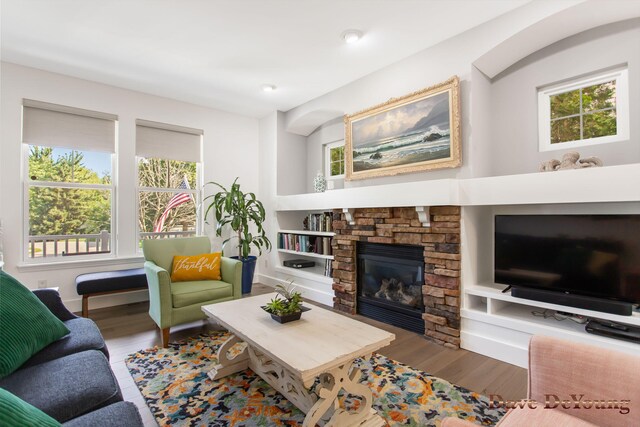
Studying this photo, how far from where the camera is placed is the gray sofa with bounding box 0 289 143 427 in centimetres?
110

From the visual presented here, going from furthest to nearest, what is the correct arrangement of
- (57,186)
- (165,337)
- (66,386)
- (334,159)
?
(334,159)
(57,186)
(165,337)
(66,386)

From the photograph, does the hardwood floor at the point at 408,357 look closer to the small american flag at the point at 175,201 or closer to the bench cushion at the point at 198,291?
the bench cushion at the point at 198,291

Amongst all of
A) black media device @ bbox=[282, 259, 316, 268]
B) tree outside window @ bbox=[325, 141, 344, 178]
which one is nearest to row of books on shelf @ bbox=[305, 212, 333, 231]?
black media device @ bbox=[282, 259, 316, 268]

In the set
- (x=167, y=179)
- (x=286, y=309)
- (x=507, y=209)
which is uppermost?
(x=167, y=179)

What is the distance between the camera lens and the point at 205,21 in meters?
2.60

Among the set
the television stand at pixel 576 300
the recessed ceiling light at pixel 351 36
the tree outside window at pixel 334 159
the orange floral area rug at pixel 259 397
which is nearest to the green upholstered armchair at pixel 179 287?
the orange floral area rug at pixel 259 397

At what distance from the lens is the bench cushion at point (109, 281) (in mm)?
3240

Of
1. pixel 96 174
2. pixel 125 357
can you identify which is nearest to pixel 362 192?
pixel 125 357

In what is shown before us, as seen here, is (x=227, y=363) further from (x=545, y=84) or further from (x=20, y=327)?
(x=545, y=84)

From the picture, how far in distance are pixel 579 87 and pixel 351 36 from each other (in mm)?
1927

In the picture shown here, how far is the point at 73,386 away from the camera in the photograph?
4.13 ft

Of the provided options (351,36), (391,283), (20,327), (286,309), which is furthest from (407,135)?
(20,327)

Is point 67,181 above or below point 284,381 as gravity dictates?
above

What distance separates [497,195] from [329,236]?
207cm
